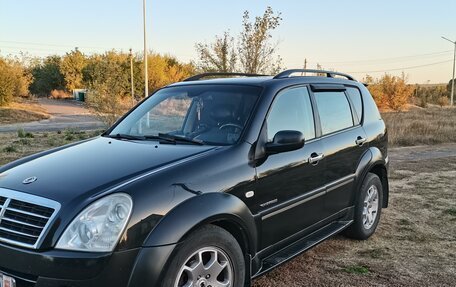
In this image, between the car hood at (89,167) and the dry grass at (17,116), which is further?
the dry grass at (17,116)

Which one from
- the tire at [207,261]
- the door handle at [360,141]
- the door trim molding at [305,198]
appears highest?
the door handle at [360,141]

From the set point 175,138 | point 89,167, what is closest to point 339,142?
point 175,138

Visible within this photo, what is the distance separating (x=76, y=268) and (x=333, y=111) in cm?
311

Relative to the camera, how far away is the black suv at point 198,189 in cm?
256

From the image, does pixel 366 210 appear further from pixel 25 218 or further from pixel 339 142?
pixel 25 218

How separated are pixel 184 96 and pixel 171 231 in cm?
195

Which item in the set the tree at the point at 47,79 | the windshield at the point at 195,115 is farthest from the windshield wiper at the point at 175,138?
the tree at the point at 47,79

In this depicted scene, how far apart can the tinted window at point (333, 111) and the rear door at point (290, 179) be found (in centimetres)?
21

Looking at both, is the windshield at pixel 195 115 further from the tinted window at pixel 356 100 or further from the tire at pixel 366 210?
the tire at pixel 366 210

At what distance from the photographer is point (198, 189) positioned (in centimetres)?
294

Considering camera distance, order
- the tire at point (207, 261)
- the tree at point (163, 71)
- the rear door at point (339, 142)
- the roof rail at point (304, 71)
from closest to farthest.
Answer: the tire at point (207, 261) < the roof rail at point (304, 71) < the rear door at point (339, 142) < the tree at point (163, 71)

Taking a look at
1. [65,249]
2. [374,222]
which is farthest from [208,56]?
[65,249]

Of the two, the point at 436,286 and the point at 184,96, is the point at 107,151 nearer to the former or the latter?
the point at 184,96

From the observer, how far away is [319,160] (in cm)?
412
